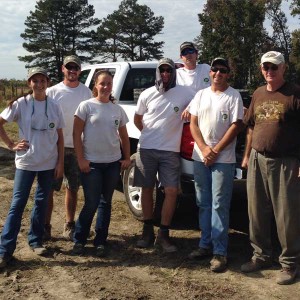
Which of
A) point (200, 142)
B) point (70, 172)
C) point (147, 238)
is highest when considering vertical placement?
point (200, 142)

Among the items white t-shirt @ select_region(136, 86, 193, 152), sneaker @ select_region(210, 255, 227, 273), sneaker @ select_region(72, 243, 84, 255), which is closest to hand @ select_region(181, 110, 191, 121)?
white t-shirt @ select_region(136, 86, 193, 152)

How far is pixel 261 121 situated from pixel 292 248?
1.09 metres

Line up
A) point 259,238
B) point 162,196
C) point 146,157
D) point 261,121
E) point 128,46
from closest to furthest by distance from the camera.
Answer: point 261,121 < point 259,238 < point 146,157 < point 162,196 < point 128,46

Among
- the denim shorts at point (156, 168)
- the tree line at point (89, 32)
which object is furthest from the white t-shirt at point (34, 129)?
the tree line at point (89, 32)

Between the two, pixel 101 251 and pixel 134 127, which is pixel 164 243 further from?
pixel 134 127

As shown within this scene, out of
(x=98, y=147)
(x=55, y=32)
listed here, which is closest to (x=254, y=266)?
(x=98, y=147)

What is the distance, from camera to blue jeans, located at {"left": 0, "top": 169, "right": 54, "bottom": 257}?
13.0 ft

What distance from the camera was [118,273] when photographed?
12.7ft

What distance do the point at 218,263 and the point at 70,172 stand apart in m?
1.75

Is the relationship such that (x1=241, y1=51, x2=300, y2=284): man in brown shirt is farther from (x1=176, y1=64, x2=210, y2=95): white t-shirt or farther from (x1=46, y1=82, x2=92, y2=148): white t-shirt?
(x1=46, y1=82, x2=92, y2=148): white t-shirt

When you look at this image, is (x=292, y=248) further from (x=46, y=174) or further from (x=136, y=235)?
(x=46, y=174)

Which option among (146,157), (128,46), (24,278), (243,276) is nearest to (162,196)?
(146,157)

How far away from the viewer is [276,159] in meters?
3.63

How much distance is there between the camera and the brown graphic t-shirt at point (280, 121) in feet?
11.5
